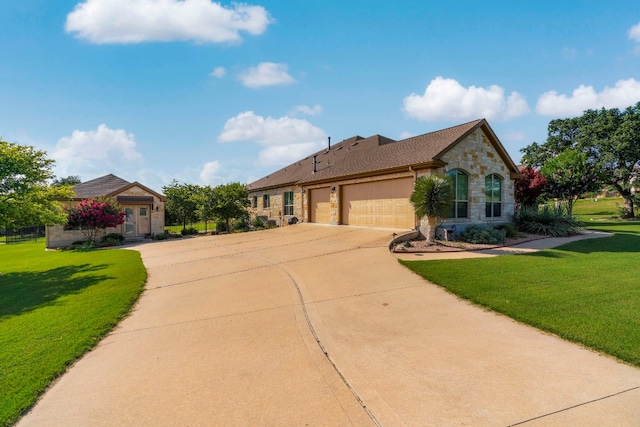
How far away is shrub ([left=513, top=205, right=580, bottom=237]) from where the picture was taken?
15530mm

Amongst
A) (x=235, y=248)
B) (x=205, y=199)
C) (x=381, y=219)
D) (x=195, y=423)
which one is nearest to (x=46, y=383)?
(x=195, y=423)

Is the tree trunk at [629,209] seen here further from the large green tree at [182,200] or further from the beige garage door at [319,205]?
the large green tree at [182,200]

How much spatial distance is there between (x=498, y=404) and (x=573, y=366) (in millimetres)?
1346

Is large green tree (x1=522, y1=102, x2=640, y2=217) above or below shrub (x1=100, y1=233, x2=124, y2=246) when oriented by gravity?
above

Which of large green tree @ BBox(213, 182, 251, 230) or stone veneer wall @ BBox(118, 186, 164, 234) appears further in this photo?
large green tree @ BBox(213, 182, 251, 230)

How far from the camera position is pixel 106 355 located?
4.47 meters

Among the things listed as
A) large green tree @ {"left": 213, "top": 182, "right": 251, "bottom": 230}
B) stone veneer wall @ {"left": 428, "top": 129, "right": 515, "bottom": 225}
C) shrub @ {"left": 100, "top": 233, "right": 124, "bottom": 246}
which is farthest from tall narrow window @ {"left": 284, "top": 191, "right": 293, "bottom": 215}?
stone veneer wall @ {"left": 428, "top": 129, "right": 515, "bottom": 225}

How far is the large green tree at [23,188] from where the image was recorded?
11.4 metres

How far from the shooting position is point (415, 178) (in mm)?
14078

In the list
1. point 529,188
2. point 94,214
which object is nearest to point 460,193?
point 529,188

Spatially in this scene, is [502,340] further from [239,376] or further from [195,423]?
Answer: [195,423]

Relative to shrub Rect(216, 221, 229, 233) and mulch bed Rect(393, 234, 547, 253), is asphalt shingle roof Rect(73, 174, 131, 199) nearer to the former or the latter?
shrub Rect(216, 221, 229, 233)

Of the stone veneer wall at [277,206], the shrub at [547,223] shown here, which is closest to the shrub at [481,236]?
the shrub at [547,223]

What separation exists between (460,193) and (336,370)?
1311 centimetres
